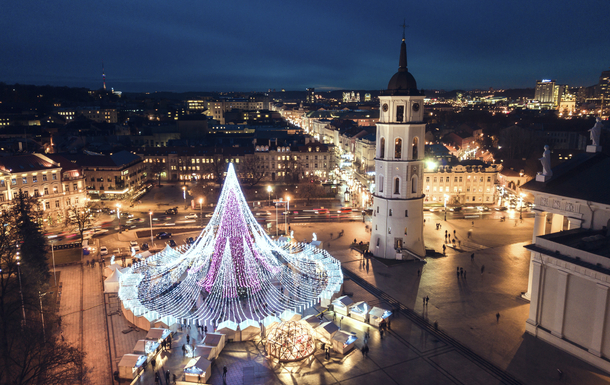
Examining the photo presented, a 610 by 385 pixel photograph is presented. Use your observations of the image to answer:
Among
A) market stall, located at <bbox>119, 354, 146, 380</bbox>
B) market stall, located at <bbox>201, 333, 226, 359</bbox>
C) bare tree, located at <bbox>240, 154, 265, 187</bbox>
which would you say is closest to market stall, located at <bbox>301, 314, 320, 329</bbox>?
market stall, located at <bbox>201, 333, 226, 359</bbox>

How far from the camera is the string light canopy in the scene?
27.6m

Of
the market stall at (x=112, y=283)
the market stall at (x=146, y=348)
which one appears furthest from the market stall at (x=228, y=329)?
the market stall at (x=112, y=283)

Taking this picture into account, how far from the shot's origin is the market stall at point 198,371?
2098cm

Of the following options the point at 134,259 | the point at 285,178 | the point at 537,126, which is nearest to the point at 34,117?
the point at 285,178

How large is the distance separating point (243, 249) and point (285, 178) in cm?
5860

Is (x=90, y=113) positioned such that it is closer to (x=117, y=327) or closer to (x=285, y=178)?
(x=285, y=178)

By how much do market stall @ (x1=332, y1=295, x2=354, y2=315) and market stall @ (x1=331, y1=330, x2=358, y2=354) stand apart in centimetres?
349

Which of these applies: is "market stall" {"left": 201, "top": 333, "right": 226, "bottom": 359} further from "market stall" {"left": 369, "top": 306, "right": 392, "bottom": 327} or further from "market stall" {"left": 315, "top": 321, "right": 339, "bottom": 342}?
"market stall" {"left": 369, "top": 306, "right": 392, "bottom": 327}

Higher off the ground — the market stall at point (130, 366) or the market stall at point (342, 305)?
the market stall at point (342, 305)

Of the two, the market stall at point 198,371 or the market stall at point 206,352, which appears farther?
the market stall at point 206,352

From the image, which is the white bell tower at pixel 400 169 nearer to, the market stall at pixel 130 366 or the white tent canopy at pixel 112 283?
the white tent canopy at pixel 112 283

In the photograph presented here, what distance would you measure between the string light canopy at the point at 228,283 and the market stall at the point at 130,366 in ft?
13.3

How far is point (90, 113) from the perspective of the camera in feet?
515

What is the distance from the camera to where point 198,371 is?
828 inches
